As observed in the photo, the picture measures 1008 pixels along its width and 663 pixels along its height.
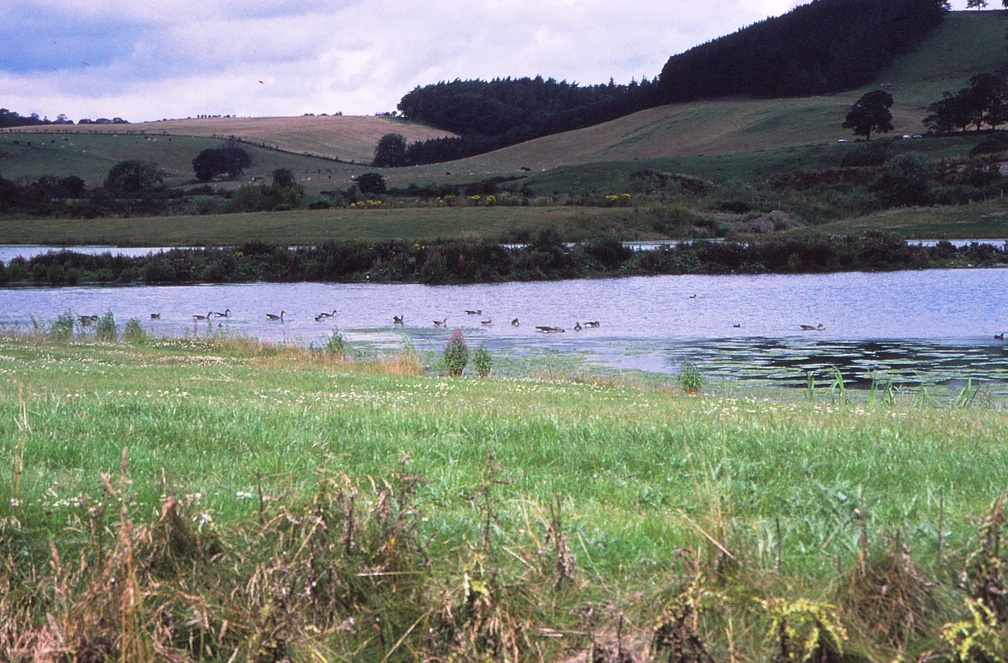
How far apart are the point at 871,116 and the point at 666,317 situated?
8224 centimetres

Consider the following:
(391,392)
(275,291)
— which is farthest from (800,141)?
(391,392)

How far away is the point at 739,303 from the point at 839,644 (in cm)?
3472

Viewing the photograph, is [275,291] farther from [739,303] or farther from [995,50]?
[995,50]

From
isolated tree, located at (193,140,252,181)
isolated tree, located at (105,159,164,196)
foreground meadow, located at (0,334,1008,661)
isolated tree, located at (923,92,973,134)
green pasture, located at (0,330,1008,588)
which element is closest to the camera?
foreground meadow, located at (0,334,1008,661)

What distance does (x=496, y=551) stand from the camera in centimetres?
568

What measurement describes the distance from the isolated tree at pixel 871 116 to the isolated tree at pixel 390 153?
65.3m

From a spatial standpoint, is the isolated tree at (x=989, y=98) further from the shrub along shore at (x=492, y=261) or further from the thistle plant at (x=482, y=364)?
the thistle plant at (x=482, y=364)

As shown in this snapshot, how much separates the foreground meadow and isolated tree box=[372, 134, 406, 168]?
143 meters

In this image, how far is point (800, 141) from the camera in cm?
11544

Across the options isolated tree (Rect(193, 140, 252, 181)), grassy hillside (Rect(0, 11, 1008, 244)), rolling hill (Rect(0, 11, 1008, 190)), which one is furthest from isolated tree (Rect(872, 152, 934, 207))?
isolated tree (Rect(193, 140, 252, 181))

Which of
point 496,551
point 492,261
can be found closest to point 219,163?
point 492,261

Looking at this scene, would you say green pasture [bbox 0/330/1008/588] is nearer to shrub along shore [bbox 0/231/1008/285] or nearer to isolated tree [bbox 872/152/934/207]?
shrub along shore [bbox 0/231/1008/285]

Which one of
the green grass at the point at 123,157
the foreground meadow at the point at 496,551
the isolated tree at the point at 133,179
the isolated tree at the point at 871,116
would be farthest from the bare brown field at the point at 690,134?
the foreground meadow at the point at 496,551

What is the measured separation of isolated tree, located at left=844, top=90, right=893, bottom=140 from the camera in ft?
353
